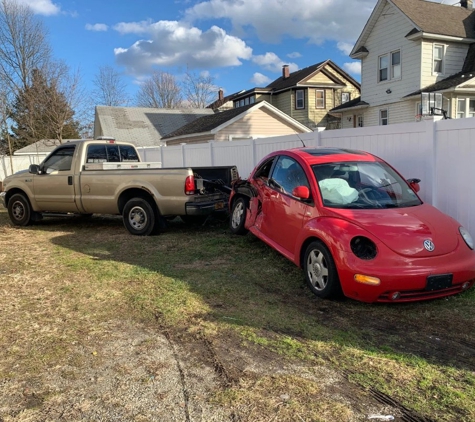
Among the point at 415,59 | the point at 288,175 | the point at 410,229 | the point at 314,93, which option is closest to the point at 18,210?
the point at 288,175

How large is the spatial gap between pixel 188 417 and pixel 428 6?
2390 cm

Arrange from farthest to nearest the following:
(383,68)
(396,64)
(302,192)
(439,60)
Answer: (383,68) < (396,64) < (439,60) < (302,192)

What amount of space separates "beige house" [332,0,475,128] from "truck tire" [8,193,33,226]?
1494 centimetres

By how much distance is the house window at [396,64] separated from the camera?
66.7 feet

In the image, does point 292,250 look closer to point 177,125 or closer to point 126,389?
point 126,389

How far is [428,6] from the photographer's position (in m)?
21.1

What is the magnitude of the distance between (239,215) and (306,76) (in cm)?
2825

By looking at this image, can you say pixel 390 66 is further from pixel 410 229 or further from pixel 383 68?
pixel 410 229

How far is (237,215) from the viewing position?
24.9 ft

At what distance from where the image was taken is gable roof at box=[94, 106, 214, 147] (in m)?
30.2

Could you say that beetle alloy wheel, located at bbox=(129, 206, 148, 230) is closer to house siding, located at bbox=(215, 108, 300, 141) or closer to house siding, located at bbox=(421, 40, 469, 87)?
house siding, located at bbox=(215, 108, 300, 141)

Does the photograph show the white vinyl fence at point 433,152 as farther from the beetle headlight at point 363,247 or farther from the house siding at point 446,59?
the house siding at point 446,59

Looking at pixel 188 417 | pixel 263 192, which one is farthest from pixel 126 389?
pixel 263 192

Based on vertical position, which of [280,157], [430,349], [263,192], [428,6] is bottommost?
[430,349]
